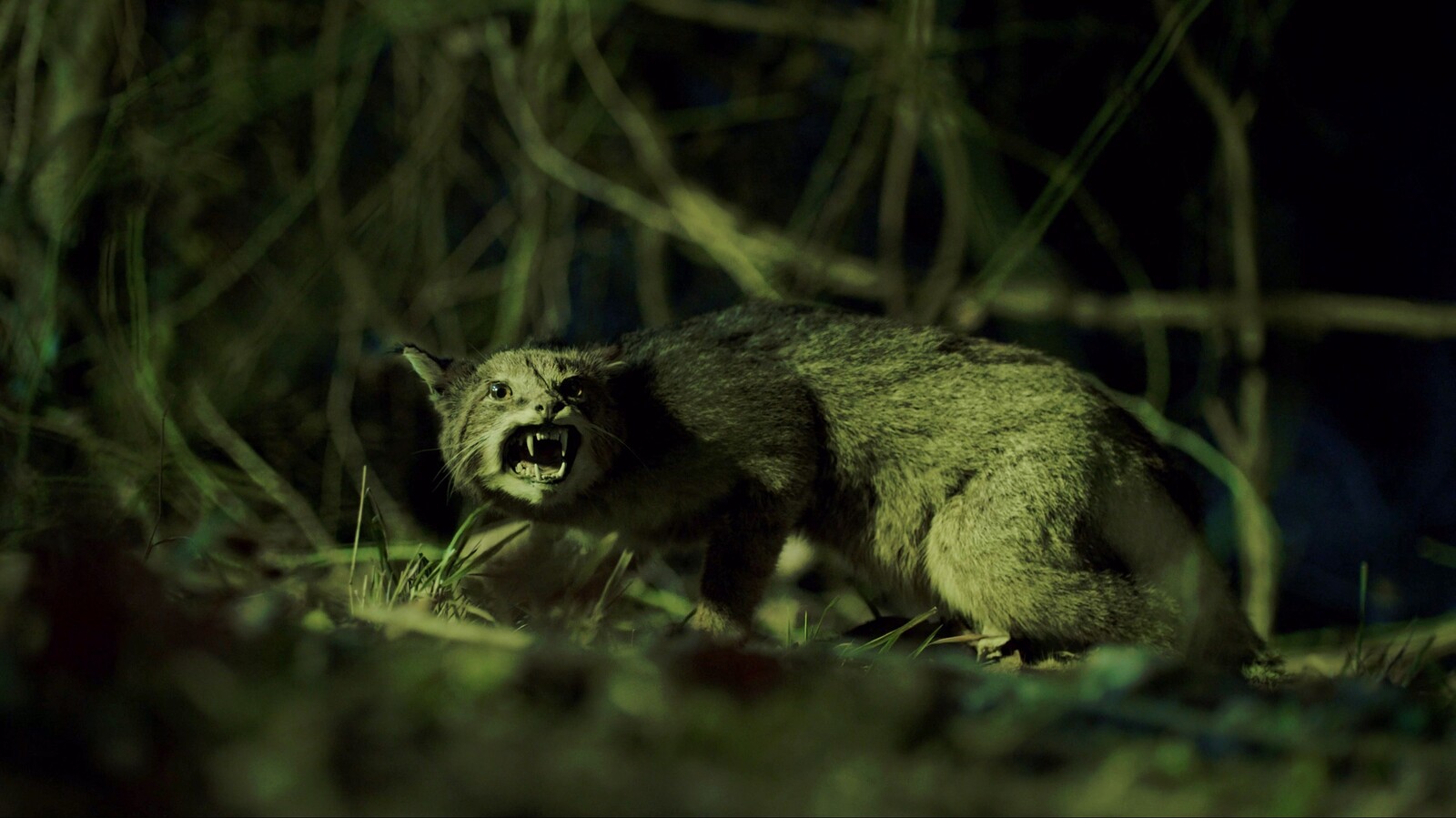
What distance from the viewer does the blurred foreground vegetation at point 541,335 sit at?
1.29m

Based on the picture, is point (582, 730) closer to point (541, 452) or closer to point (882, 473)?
point (541, 452)

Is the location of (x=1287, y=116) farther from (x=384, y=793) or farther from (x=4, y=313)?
(x=4, y=313)

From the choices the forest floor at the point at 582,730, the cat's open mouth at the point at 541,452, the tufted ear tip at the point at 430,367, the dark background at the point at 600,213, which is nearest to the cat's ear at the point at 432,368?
the tufted ear tip at the point at 430,367

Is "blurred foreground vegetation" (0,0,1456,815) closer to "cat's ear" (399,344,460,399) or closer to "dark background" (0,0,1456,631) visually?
"dark background" (0,0,1456,631)

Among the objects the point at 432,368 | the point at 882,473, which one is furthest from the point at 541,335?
the point at 882,473

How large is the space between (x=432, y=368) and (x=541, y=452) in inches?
17.5

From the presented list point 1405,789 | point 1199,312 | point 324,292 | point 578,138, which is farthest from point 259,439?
point 1405,789

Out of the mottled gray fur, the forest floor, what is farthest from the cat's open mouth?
the forest floor

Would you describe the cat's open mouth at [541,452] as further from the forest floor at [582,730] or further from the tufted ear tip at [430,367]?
the forest floor at [582,730]

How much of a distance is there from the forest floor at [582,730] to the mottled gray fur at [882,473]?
1.19 meters

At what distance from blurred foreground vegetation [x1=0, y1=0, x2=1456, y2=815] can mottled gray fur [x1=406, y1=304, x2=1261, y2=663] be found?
256 mm

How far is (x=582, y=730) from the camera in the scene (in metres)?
1.33

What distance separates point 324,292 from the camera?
18.5ft

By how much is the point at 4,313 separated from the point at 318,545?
1.54 metres
